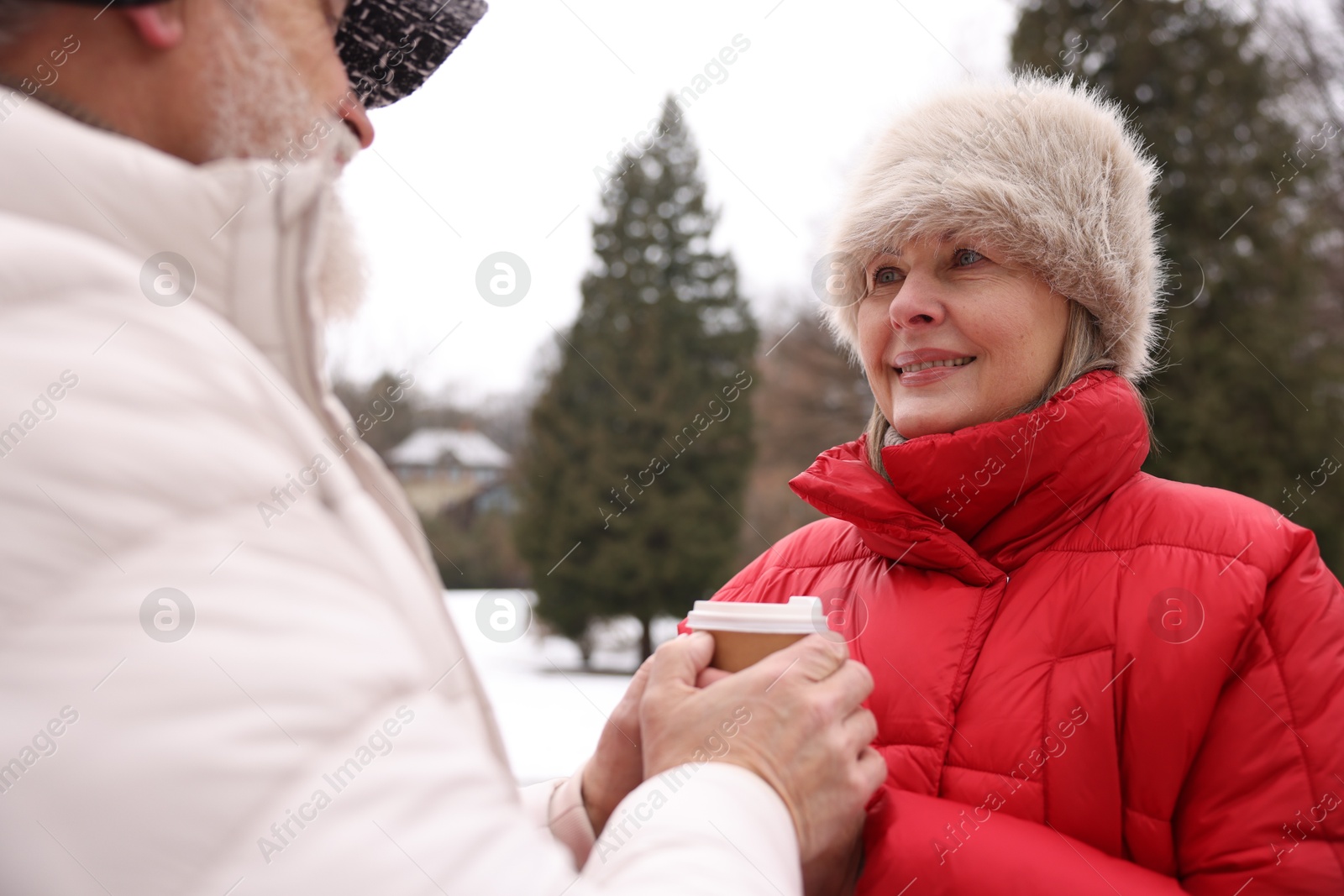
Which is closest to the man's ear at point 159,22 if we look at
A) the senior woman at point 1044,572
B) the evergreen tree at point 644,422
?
the senior woman at point 1044,572

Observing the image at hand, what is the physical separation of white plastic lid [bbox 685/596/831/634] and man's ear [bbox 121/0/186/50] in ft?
3.17

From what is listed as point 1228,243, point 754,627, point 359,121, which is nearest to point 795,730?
point 754,627

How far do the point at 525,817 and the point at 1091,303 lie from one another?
73.5 inches

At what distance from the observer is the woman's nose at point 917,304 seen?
212cm

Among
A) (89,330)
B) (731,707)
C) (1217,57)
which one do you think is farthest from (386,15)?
(1217,57)

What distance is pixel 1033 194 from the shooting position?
6.77 ft

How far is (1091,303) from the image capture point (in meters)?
A: 2.12

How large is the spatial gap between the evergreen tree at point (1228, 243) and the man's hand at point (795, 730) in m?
9.32

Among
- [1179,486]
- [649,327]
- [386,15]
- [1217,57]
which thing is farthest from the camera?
[649,327]

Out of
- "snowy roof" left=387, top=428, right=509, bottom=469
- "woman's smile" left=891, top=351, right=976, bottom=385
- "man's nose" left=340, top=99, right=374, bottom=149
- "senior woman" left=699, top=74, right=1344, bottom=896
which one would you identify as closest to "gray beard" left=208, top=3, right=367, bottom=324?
"man's nose" left=340, top=99, right=374, bottom=149

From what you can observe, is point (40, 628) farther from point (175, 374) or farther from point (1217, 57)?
point (1217, 57)

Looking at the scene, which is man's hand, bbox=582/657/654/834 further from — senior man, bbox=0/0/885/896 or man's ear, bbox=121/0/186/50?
man's ear, bbox=121/0/186/50

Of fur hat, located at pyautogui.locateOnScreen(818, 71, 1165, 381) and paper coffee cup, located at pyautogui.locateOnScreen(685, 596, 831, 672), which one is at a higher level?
fur hat, located at pyautogui.locateOnScreen(818, 71, 1165, 381)

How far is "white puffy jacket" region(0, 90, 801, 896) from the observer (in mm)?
652
